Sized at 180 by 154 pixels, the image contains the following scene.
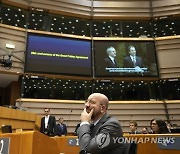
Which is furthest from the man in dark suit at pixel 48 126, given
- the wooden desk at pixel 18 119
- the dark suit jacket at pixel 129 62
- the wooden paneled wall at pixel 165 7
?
the wooden paneled wall at pixel 165 7

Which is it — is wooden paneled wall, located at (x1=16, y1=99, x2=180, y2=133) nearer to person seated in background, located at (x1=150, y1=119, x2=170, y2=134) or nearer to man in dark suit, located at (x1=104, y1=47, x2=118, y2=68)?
man in dark suit, located at (x1=104, y1=47, x2=118, y2=68)

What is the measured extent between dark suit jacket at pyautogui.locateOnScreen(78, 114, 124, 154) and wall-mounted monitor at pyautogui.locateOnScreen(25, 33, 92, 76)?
811 centimetres

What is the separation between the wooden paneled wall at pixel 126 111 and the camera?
9613mm

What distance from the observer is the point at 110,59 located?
10.3m

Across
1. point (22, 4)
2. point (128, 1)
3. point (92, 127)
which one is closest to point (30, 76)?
point (22, 4)

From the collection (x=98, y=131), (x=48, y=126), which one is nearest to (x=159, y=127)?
(x=98, y=131)

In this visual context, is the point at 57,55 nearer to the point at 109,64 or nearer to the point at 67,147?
the point at 109,64

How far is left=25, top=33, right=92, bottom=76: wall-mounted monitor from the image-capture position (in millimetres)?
9609

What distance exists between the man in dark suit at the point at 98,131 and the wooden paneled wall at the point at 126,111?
26.0 feet

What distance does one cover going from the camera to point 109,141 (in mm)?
1575

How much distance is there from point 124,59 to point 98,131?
29.2ft

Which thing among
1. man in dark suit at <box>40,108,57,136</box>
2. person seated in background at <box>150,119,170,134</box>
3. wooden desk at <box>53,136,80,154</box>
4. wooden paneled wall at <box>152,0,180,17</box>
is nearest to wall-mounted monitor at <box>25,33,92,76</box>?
man in dark suit at <box>40,108,57,136</box>

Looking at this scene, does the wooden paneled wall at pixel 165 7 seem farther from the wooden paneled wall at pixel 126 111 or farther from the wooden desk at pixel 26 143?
the wooden desk at pixel 26 143

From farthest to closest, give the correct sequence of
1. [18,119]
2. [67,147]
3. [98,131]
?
[18,119] → [67,147] → [98,131]
